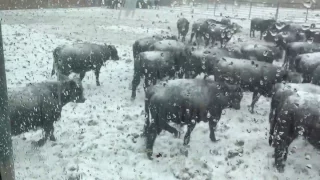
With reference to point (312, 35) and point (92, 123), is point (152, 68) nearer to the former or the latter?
point (92, 123)

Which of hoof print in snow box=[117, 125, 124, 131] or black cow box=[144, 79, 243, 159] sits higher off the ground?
black cow box=[144, 79, 243, 159]

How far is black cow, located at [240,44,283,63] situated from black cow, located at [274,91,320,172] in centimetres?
574

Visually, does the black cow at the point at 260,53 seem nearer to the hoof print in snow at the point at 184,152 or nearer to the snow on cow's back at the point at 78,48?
the snow on cow's back at the point at 78,48

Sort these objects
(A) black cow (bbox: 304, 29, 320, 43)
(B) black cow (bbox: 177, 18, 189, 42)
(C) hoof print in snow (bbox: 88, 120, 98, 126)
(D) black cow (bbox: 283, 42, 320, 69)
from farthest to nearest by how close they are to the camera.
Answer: (B) black cow (bbox: 177, 18, 189, 42), (A) black cow (bbox: 304, 29, 320, 43), (D) black cow (bbox: 283, 42, 320, 69), (C) hoof print in snow (bbox: 88, 120, 98, 126)


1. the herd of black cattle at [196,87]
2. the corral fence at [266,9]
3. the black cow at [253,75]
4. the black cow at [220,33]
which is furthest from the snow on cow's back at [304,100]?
the corral fence at [266,9]

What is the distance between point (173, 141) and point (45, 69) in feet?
18.8

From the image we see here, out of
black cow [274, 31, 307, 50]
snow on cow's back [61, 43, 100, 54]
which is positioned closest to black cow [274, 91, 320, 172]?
snow on cow's back [61, 43, 100, 54]

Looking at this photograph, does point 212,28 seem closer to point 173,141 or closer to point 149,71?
point 149,71

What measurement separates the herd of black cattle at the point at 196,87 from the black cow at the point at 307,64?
0.09 ft

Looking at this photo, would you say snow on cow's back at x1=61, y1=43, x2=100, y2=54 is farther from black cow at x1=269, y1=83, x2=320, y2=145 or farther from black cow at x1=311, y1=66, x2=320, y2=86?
black cow at x1=311, y1=66, x2=320, y2=86

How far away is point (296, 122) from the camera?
199 inches

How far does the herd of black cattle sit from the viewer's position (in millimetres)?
5207

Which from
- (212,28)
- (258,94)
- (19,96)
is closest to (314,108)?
(258,94)

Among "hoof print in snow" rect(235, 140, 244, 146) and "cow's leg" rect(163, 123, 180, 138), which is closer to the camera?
"cow's leg" rect(163, 123, 180, 138)
